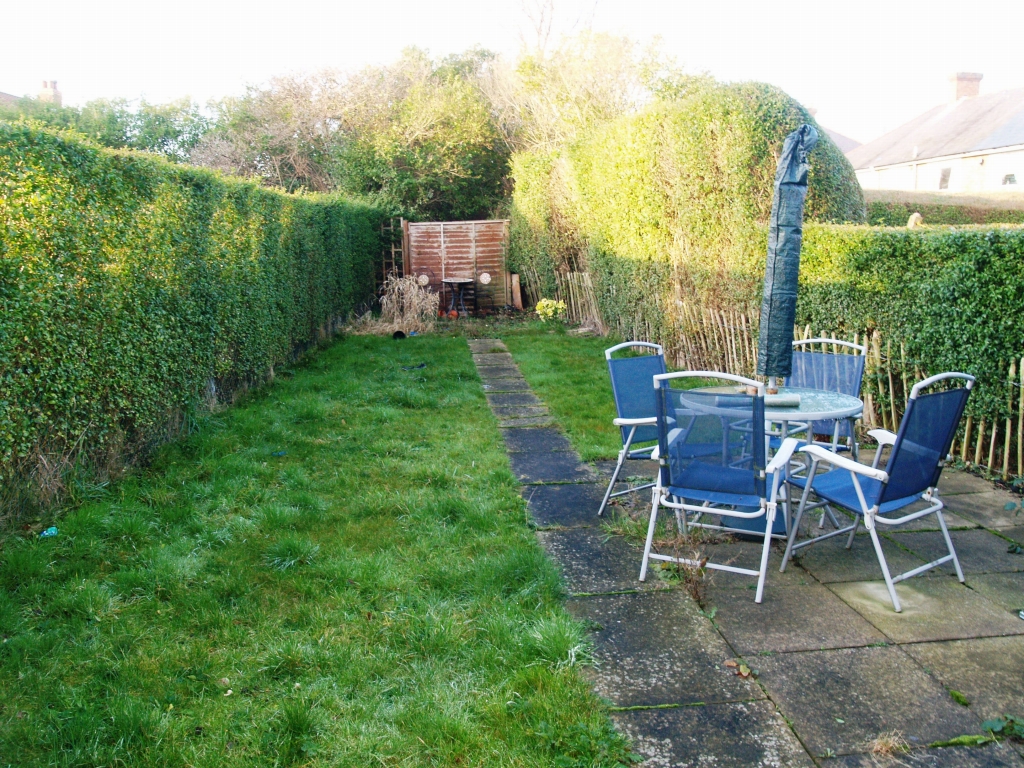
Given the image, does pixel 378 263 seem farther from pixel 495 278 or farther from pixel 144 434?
pixel 144 434

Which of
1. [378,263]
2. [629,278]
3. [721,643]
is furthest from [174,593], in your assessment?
[378,263]

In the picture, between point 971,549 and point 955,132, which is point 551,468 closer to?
point 971,549

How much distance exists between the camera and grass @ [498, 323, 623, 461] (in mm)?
6281

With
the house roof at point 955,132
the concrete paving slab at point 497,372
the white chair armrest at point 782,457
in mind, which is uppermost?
the house roof at point 955,132

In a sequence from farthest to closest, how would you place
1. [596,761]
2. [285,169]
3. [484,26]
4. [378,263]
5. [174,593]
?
[285,169]
[484,26]
[378,263]
[174,593]
[596,761]

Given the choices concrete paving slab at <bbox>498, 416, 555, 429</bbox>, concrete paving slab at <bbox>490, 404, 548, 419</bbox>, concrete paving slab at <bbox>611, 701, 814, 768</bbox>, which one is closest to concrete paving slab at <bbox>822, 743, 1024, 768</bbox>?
concrete paving slab at <bbox>611, 701, 814, 768</bbox>

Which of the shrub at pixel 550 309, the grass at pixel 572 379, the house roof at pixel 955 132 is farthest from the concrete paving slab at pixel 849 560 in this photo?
the house roof at pixel 955 132

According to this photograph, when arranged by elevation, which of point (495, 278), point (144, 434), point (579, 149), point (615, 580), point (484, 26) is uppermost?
point (484, 26)

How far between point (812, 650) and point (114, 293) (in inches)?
171

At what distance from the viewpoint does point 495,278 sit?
16938 mm

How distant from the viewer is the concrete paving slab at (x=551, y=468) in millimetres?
5246

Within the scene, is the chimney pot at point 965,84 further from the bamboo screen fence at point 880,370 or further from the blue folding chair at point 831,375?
the blue folding chair at point 831,375

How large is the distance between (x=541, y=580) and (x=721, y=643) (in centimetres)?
87

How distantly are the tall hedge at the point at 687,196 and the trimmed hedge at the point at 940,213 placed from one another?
6361mm
